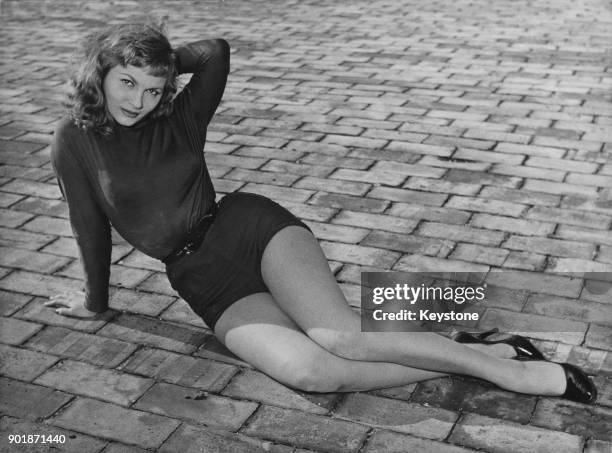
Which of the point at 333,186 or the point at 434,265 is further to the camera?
the point at 333,186

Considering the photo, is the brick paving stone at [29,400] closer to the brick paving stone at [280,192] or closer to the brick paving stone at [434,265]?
the brick paving stone at [434,265]

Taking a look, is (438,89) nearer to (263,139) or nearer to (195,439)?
(263,139)

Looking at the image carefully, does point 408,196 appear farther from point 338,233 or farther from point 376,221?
point 338,233

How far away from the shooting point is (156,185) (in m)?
3.48

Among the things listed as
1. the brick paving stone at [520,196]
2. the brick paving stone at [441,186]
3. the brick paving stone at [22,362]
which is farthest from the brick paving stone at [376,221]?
the brick paving stone at [22,362]

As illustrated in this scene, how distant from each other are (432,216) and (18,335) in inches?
87.9

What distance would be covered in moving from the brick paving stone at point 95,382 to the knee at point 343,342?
732 millimetres

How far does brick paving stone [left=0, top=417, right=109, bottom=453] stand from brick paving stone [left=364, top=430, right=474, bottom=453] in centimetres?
91

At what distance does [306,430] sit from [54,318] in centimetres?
139

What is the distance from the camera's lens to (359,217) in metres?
4.86

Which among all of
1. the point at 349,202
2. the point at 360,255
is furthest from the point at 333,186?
the point at 360,255

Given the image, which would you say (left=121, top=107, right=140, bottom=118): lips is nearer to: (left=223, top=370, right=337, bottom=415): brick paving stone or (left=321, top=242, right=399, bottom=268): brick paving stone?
(left=223, top=370, right=337, bottom=415): brick paving stone

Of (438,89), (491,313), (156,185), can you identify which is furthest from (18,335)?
(438,89)

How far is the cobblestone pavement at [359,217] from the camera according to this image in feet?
10.4
